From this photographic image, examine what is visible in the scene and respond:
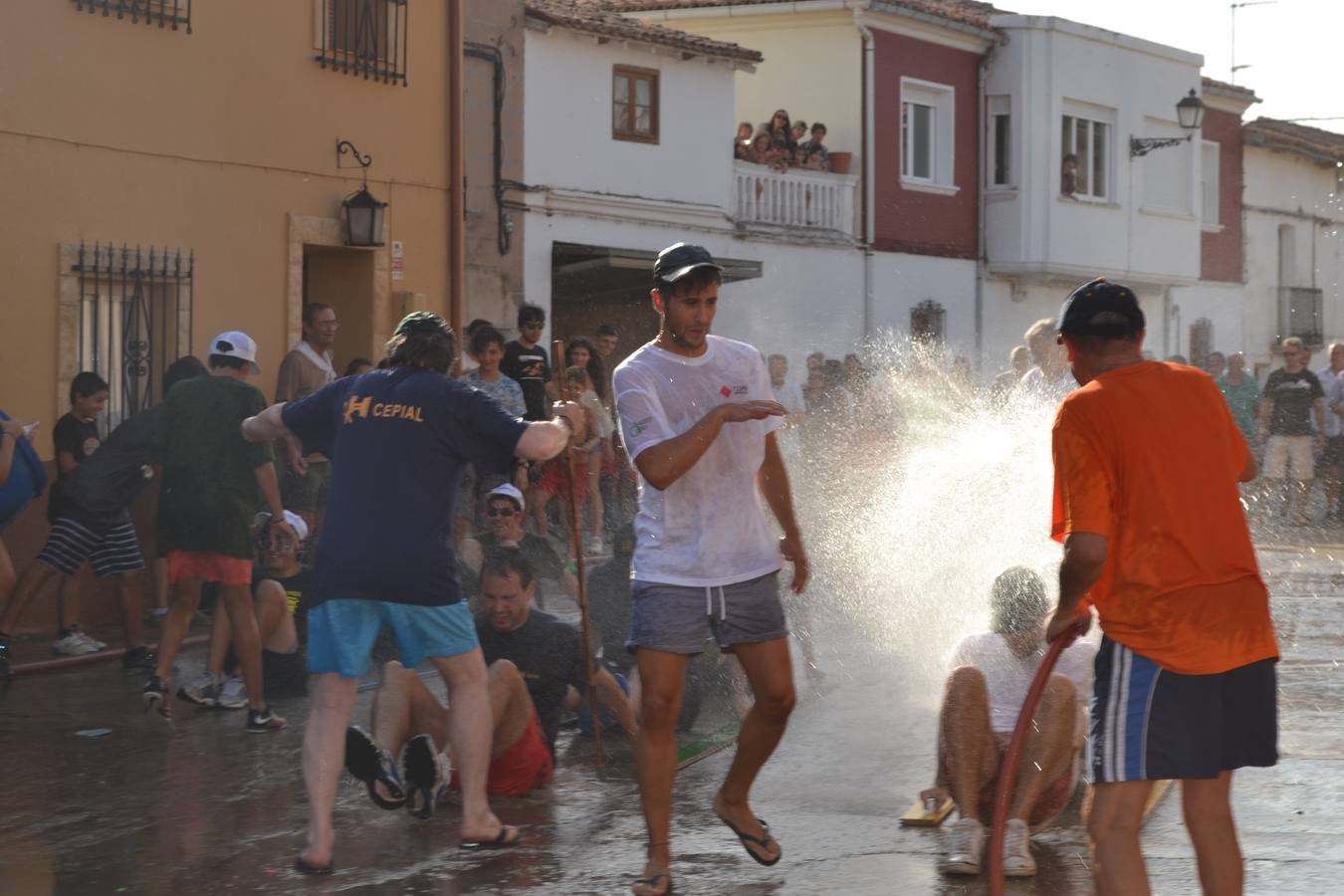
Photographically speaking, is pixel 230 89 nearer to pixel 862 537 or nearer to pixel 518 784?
pixel 862 537

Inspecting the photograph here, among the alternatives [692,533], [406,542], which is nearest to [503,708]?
[406,542]

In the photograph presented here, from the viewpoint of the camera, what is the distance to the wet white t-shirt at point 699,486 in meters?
5.82

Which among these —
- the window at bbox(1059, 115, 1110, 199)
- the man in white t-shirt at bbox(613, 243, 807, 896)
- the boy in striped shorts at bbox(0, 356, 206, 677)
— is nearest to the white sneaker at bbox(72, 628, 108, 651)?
the boy in striped shorts at bbox(0, 356, 206, 677)

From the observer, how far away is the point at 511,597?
7.39m

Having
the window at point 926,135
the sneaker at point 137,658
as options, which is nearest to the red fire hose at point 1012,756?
the sneaker at point 137,658

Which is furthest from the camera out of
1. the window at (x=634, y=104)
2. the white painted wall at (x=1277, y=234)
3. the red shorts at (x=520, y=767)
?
the white painted wall at (x=1277, y=234)

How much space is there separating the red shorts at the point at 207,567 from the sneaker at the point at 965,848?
4.14 m

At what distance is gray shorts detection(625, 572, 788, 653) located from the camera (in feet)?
19.1

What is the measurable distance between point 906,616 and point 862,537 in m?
2.92

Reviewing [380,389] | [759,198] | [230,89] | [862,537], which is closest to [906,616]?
[862,537]

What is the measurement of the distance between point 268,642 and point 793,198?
759 inches

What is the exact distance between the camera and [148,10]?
46.7 feet

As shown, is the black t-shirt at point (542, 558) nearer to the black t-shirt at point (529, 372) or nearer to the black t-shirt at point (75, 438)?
the black t-shirt at point (75, 438)

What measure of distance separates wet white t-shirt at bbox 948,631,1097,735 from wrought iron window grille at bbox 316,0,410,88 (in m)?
11.1
